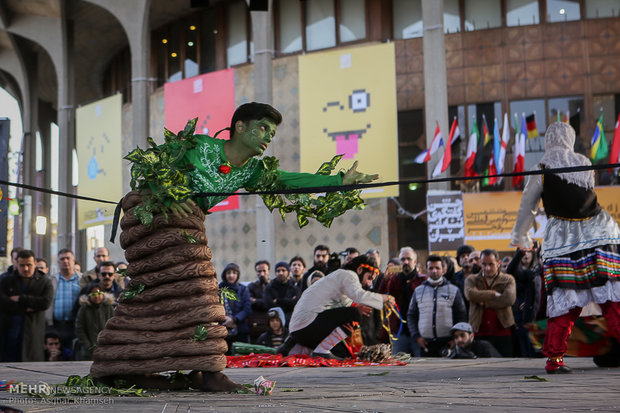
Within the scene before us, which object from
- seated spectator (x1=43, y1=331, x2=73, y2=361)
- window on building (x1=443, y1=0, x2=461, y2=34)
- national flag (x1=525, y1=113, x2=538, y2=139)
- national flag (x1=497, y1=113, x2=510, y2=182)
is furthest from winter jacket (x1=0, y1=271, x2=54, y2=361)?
window on building (x1=443, y1=0, x2=461, y2=34)

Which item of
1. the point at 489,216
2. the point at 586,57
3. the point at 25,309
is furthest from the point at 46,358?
the point at 586,57

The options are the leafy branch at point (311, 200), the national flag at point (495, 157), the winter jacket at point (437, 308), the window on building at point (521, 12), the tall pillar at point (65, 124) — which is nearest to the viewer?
the leafy branch at point (311, 200)

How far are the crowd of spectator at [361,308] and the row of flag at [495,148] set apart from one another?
6.56m

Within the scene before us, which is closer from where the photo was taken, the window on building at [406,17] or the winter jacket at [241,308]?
the winter jacket at [241,308]

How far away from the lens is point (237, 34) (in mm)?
22719

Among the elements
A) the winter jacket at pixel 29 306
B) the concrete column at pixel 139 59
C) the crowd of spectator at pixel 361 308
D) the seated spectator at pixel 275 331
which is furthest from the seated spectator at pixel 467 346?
the concrete column at pixel 139 59

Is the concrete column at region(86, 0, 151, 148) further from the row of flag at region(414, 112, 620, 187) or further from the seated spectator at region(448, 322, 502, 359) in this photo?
the seated spectator at region(448, 322, 502, 359)

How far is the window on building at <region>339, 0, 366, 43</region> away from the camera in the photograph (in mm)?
21094

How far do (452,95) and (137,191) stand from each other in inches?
647

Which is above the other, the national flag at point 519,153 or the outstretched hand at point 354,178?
the national flag at point 519,153

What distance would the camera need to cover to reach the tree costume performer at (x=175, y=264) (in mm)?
3951

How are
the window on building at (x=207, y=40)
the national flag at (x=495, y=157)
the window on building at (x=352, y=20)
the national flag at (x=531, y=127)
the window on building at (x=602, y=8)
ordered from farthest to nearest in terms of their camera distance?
the window on building at (x=207, y=40), the window on building at (x=352, y=20), the window on building at (x=602, y=8), the national flag at (x=531, y=127), the national flag at (x=495, y=157)

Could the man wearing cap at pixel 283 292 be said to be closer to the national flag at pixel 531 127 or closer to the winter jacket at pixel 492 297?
the winter jacket at pixel 492 297

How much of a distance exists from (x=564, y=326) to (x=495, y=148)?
12688mm
